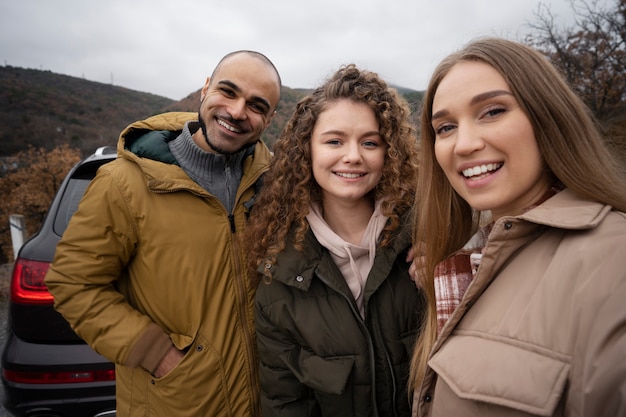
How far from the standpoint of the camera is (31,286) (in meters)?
1.94

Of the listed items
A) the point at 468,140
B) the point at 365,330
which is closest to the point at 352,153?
the point at 468,140

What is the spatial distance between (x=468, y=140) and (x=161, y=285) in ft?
5.01

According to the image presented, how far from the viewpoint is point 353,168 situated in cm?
175

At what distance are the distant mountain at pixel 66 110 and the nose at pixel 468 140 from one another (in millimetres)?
19846

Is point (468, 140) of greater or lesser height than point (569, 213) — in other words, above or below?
above

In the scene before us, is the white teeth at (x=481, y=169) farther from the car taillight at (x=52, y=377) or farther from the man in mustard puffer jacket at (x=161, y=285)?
the car taillight at (x=52, y=377)

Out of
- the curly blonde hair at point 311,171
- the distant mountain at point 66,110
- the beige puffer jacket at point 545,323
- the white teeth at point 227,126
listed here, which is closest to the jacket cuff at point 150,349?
the curly blonde hair at point 311,171

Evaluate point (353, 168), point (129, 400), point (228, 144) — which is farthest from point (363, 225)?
point (129, 400)

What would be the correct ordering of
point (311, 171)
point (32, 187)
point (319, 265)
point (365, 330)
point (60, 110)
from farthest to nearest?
point (60, 110) → point (32, 187) → point (311, 171) → point (319, 265) → point (365, 330)

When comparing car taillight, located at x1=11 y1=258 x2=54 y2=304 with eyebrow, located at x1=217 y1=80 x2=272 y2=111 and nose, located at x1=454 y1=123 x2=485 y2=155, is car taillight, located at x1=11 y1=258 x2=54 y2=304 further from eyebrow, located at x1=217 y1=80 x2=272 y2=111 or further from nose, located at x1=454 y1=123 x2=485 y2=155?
nose, located at x1=454 y1=123 x2=485 y2=155

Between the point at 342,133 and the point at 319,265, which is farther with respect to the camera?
the point at 342,133

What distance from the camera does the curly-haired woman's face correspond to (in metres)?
1.77

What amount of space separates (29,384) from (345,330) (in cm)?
190

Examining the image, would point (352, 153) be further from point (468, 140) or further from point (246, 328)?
point (246, 328)
